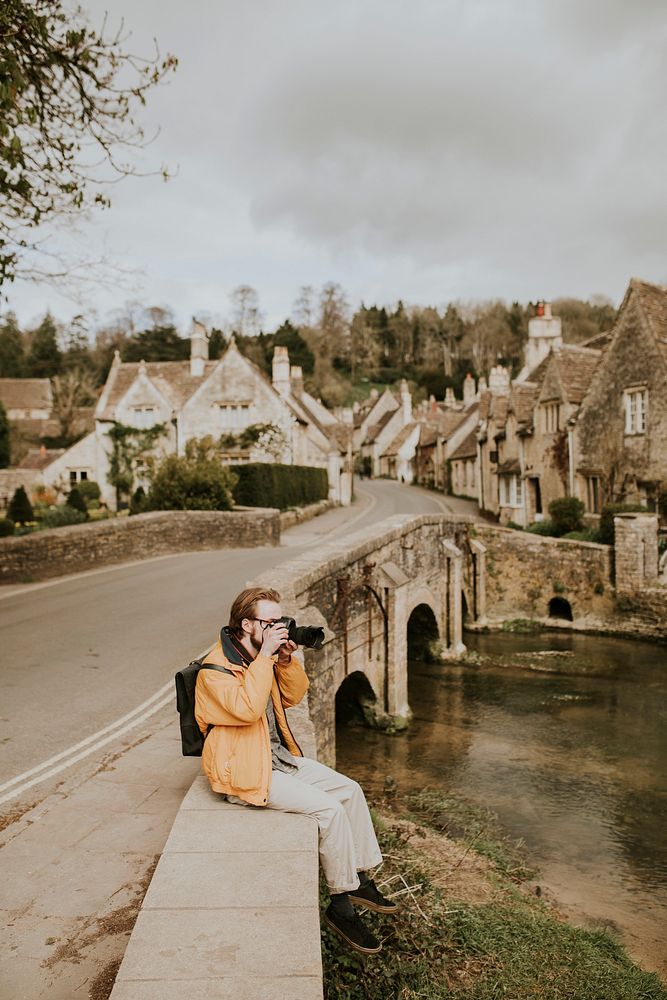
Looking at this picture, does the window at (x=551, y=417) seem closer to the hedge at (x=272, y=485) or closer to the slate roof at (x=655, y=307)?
the slate roof at (x=655, y=307)

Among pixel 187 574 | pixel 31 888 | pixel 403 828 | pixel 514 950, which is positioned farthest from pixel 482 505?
pixel 31 888

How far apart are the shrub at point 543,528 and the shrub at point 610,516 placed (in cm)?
300

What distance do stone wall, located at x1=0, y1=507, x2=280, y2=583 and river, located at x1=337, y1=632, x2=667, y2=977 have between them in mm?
7350

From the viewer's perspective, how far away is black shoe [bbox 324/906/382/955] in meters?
4.59

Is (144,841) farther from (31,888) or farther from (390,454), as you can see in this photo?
(390,454)

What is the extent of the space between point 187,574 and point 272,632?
14.3 m

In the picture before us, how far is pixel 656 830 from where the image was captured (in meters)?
11.6

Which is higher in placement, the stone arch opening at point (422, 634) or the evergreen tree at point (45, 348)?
the evergreen tree at point (45, 348)

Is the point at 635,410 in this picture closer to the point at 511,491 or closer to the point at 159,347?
the point at 511,491

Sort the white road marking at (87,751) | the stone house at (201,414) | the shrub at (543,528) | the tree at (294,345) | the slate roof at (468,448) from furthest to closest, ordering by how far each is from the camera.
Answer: the tree at (294,345)
the slate roof at (468,448)
the stone house at (201,414)
the shrub at (543,528)
the white road marking at (87,751)

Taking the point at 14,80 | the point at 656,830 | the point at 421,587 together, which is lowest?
the point at 656,830

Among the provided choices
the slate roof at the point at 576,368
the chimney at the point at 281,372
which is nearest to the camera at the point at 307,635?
the slate roof at the point at 576,368

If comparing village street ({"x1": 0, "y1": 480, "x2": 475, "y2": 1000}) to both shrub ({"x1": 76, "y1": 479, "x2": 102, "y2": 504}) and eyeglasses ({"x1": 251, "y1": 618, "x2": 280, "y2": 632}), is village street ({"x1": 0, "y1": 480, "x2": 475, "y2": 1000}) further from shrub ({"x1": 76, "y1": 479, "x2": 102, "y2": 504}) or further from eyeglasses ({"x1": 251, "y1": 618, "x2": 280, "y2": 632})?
shrub ({"x1": 76, "y1": 479, "x2": 102, "y2": 504})

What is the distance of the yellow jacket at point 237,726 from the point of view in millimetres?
4367
